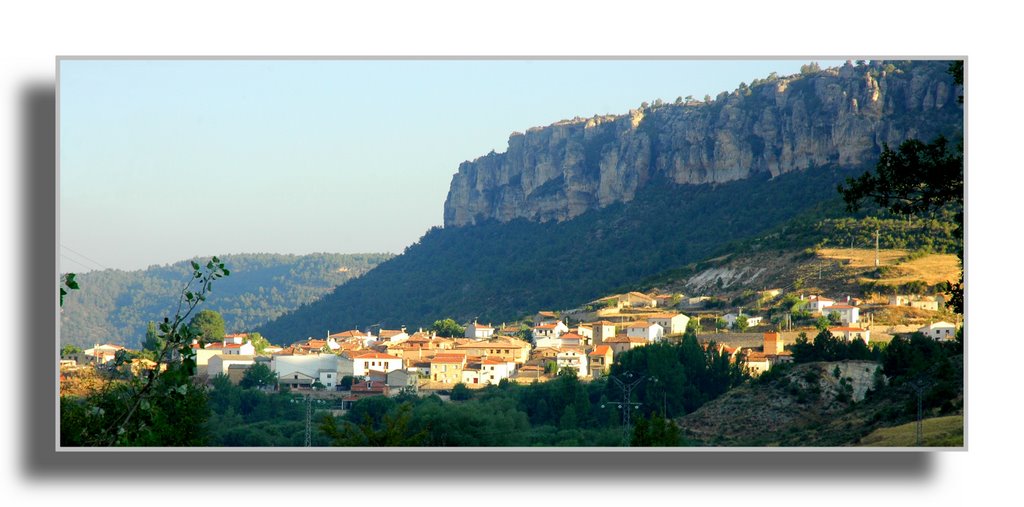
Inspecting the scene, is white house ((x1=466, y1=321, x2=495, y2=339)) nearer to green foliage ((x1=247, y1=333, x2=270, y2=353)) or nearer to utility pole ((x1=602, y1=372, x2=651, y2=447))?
green foliage ((x1=247, y1=333, x2=270, y2=353))

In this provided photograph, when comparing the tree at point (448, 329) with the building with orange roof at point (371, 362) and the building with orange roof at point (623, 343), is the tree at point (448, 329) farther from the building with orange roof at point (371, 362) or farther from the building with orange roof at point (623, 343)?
the building with orange roof at point (371, 362)

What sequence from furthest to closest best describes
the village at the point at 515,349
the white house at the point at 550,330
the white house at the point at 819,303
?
the white house at the point at 550,330 → the white house at the point at 819,303 → the village at the point at 515,349

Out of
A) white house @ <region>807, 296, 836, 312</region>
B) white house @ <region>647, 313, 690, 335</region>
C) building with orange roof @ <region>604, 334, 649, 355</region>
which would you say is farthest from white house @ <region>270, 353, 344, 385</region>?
white house @ <region>807, 296, 836, 312</region>

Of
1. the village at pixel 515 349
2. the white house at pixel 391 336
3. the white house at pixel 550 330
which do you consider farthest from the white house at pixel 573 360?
the white house at pixel 550 330

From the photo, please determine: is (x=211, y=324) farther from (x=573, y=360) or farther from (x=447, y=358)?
(x=573, y=360)
